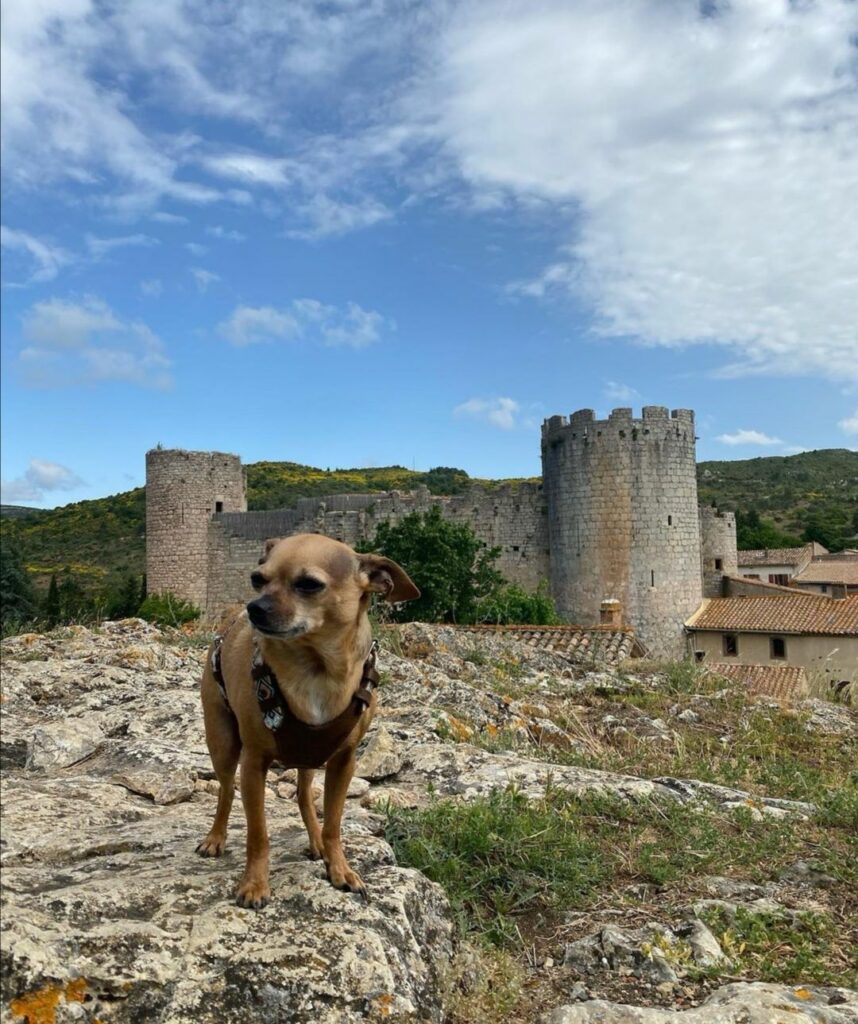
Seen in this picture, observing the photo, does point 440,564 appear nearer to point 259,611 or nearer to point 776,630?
point 776,630

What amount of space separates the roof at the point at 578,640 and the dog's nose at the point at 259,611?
8.73 m

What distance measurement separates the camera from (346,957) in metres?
2.28

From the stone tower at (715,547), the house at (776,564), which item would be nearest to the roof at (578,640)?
the stone tower at (715,547)

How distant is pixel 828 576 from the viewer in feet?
111

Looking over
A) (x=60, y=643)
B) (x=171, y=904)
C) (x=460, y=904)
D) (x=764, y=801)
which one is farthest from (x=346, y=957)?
(x=60, y=643)

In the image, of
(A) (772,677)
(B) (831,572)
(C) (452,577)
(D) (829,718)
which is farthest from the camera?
(B) (831,572)

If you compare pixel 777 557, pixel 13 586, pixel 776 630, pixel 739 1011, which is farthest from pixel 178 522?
pixel 777 557

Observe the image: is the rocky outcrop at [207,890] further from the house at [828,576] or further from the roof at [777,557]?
the roof at [777,557]

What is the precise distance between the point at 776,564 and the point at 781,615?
16.4 metres

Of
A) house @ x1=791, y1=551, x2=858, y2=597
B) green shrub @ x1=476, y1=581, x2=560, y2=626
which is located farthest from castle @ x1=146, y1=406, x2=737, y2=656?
house @ x1=791, y1=551, x2=858, y2=597

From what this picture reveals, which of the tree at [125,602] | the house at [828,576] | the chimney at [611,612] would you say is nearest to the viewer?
the chimney at [611,612]

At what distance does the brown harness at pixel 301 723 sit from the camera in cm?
245

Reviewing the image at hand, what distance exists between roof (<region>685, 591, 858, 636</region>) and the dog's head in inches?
786

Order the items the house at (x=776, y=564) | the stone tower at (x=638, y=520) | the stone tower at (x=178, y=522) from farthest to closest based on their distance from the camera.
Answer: the house at (x=776, y=564) < the stone tower at (x=178, y=522) < the stone tower at (x=638, y=520)
